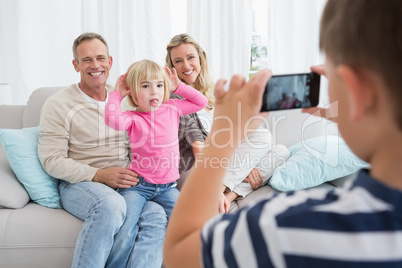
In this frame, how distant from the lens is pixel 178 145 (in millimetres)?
2193

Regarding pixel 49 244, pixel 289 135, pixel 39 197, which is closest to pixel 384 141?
pixel 49 244

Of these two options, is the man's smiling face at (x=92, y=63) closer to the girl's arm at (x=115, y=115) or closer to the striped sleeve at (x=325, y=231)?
the girl's arm at (x=115, y=115)

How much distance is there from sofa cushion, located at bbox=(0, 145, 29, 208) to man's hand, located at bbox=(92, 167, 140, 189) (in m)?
0.36

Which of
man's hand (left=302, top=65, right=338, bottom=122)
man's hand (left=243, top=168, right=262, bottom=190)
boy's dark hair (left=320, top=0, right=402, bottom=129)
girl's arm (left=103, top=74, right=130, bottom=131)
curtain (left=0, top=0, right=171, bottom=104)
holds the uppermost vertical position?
curtain (left=0, top=0, right=171, bottom=104)

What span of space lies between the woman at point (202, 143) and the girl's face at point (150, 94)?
0.81 ft

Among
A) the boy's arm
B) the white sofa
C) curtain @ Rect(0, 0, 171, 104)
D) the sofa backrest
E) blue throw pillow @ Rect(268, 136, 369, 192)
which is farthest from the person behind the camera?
curtain @ Rect(0, 0, 171, 104)

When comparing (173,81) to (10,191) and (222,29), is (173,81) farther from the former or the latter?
(222,29)

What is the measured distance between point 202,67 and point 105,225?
1.23m

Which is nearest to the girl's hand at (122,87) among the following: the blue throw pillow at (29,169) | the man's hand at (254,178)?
the blue throw pillow at (29,169)

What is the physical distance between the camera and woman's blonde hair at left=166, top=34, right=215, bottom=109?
250cm

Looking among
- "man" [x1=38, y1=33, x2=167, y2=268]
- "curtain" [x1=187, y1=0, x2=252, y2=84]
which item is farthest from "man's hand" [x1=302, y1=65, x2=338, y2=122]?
"curtain" [x1=187, y1=0, x2=252, y2=84]

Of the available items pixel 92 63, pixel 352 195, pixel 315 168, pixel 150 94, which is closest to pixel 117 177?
pixel 150 94

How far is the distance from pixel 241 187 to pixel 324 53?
1795 millimetres

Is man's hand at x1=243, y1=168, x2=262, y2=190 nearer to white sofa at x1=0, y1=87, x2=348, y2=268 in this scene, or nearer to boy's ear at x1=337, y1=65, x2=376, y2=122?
white sofa at x1=0, y1=87, x2=348, y2=268
